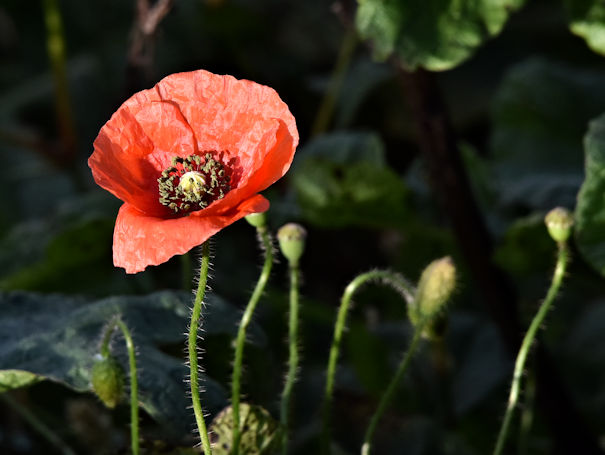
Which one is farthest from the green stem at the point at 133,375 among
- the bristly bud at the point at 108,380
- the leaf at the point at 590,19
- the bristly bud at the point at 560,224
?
the leaf at the point at 590,19

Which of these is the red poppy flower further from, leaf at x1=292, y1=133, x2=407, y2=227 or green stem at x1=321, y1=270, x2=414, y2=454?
leaf at x1=292, y1=133, x2=407, y2=227

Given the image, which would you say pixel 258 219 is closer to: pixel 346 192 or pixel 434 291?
pixel 434 291

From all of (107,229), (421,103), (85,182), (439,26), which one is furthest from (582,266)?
(85,182)

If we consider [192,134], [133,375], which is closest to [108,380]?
[133,375]

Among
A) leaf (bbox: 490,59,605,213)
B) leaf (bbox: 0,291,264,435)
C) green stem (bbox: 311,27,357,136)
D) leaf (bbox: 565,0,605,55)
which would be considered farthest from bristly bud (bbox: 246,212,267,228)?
green stem (bbox: 311,27,357,136)

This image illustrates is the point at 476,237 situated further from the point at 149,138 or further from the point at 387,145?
the point at 387,145

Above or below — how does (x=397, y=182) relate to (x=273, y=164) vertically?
below
